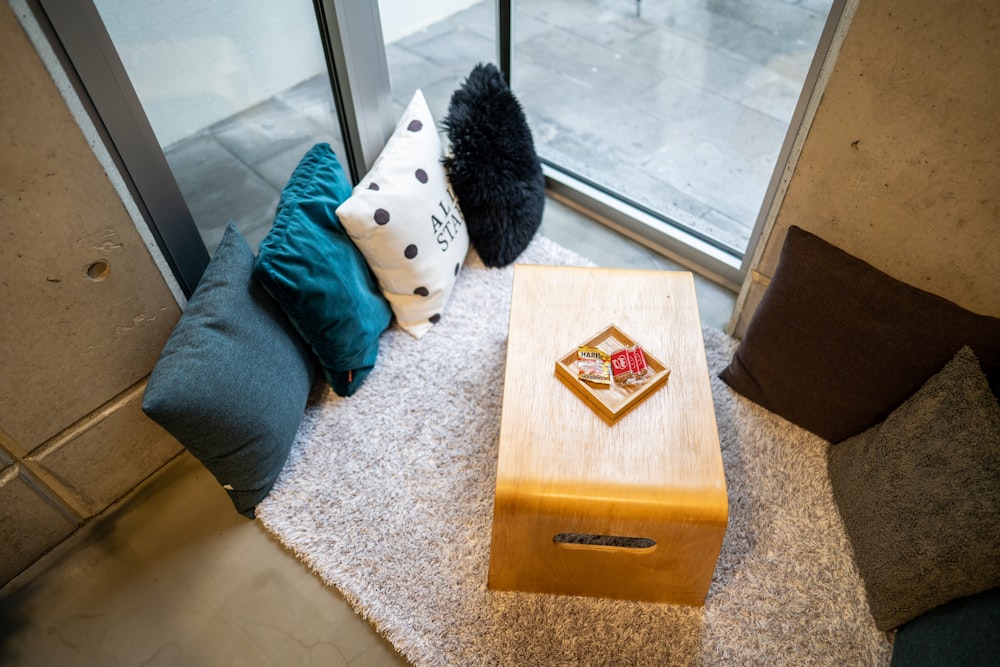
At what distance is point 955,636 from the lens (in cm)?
121

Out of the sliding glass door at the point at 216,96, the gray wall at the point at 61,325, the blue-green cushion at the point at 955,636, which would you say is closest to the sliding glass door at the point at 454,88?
the sliding glass door at the point at 216,96

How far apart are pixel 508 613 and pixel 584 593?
0.60 feet

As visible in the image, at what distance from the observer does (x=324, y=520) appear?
164 cm

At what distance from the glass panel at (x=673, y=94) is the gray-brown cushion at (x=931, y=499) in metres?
0.94

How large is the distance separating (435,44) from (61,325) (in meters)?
1.74

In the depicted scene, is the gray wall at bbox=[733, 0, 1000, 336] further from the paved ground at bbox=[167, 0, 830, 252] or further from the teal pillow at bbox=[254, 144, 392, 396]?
the teal pillow at bbox=[254, 144, 392, 396]

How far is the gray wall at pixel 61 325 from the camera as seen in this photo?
1.23 meters

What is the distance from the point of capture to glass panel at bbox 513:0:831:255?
8.15 feet

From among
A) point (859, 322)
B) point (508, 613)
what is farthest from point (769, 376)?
point (508, 613)

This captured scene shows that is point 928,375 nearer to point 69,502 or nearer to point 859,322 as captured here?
point 859,322

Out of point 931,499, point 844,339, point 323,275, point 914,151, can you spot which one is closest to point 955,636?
point 931,499

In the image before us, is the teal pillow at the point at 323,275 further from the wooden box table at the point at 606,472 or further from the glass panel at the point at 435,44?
the glass panel at the point at 435,44

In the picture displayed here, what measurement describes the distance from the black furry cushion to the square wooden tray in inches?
29.4

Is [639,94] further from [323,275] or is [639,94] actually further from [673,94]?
[323,275]
